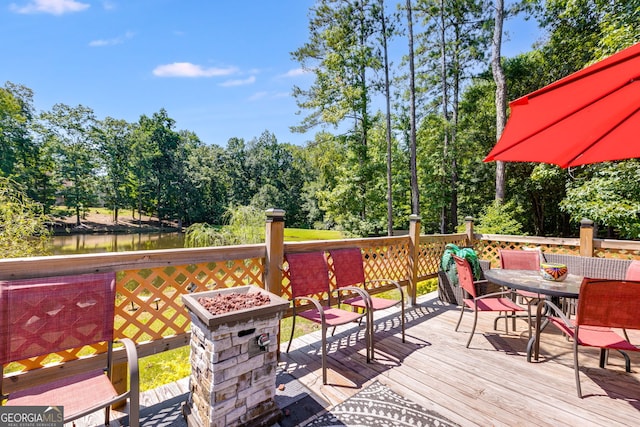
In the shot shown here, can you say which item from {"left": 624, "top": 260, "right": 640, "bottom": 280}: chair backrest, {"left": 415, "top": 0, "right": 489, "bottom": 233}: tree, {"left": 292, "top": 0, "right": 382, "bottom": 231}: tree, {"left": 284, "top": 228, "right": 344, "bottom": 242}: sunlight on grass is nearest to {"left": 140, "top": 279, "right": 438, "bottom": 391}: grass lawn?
{"left": 624, "top": 260, "right": 640, "bottom": 280}: chair backrest

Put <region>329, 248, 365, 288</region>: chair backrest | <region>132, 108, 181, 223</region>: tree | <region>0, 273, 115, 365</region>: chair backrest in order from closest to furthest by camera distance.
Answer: <region>0, 273, 115, 365</region>: chair backrest < <region>329, 248, 365, 288</region>: chair backrest < <region>132, 108, 181, 223</region>: tree

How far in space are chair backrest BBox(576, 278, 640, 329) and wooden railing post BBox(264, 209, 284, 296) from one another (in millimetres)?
2384

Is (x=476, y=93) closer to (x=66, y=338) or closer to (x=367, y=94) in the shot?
(x=367, y=94)

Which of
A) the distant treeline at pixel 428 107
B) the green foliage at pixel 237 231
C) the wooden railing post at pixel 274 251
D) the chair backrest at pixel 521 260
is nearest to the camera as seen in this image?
the wooden railing post at pixel 274 251

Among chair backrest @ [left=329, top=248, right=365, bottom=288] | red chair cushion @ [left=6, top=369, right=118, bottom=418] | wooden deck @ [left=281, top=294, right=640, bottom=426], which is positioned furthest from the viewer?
chair backrest @ [left=329, top=248, right=365, bottom=288]

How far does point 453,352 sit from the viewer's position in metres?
2.87

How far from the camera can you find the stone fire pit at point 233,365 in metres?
1.62

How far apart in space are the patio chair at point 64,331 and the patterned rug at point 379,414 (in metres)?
1.20

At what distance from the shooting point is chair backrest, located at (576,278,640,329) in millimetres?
2025

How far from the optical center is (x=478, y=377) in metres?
2.41

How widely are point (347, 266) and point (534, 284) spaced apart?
Result: 177 centimetres

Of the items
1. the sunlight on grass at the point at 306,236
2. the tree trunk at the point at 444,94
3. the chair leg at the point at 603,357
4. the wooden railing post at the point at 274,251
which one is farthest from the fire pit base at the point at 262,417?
the sunlight on grass at the point at 306,236

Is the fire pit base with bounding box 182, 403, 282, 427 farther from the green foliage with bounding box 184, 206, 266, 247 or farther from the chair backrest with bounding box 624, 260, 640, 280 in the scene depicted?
the green foliage with bounding box 184, 206, 266, 247

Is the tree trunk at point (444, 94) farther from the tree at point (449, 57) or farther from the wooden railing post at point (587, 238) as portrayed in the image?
the wooden railing post at point (587, 238)
